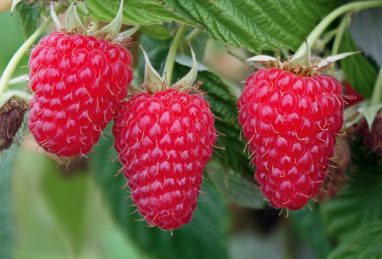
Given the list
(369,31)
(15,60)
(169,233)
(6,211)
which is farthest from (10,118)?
(6,211)

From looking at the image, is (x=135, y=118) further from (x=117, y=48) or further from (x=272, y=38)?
(x=272, y=38)

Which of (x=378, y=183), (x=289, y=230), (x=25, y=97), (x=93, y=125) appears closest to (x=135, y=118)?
(x=93, y=125)

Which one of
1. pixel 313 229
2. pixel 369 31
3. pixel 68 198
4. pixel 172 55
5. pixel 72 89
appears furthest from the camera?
pixel 68 198

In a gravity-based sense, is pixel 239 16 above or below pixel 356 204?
above

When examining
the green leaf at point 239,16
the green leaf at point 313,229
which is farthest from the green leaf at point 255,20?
the green leaf at point 313,229

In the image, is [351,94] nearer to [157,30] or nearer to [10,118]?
[157,30]

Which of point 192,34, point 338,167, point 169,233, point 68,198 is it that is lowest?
point 68,198
